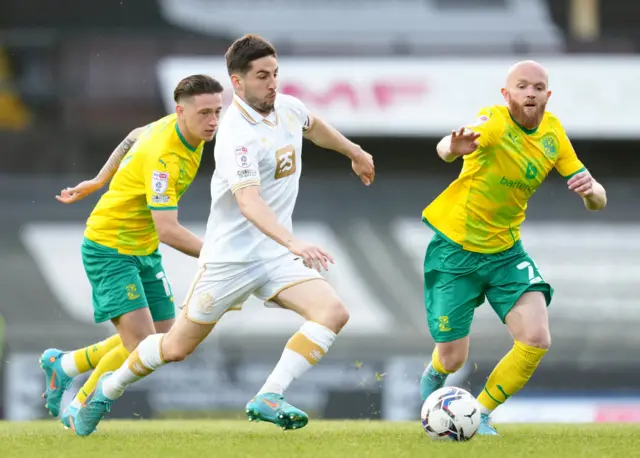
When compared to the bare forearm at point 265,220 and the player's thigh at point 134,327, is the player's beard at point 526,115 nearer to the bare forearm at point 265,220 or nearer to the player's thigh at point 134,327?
the bare forearm at point 265,220

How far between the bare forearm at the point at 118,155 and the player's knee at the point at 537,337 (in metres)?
2.87

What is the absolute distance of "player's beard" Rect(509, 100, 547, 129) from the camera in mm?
6883

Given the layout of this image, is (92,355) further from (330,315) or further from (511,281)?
(511,281)

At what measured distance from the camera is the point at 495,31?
859 inches

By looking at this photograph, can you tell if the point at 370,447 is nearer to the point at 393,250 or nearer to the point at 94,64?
the point at 393,250

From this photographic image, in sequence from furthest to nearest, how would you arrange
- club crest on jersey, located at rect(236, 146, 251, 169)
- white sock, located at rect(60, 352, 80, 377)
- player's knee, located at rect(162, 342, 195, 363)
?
white sock, located at rect(60, 352, 80, 377), player's knee, located at rect(162, 342, 195, 363), club crest on jersey, located at rect(236, 146, 251, 169)

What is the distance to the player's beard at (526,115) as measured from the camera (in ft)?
22.6

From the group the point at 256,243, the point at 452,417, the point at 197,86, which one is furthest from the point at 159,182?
the point at 452,417

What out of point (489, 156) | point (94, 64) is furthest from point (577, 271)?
point (489, 156)

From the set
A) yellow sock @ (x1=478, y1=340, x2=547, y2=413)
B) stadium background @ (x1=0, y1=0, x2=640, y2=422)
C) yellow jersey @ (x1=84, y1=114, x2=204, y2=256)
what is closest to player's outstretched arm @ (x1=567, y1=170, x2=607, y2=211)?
yellow sock @ (x1=478, y1=340, x2=547, y2=413)

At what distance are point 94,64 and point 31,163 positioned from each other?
197 centimetres

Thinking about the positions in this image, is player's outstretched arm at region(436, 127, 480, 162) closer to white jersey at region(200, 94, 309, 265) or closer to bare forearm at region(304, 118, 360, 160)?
bare forearm at region(304, 118, 360, 160)

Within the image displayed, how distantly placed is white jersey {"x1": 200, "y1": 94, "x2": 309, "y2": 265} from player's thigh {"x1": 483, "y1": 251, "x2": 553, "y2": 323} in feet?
4.58

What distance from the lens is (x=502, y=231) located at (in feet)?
23.5
